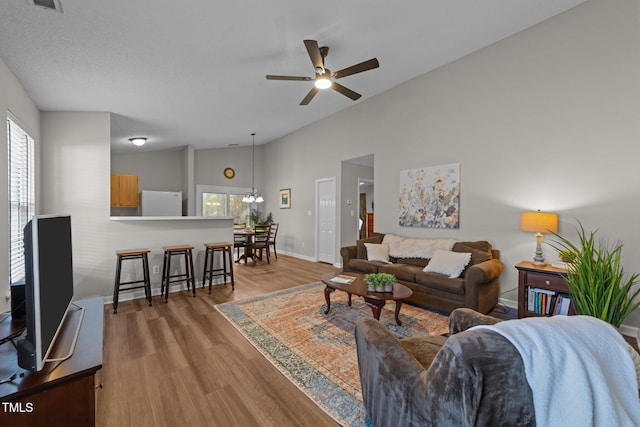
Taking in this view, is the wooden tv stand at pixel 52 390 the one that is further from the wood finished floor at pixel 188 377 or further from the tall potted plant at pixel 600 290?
the tall potted plant at pixel 600 290

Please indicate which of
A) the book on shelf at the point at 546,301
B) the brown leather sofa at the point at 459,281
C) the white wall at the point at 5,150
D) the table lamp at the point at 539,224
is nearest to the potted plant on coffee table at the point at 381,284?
the brown leather sofa at the point at 459,281

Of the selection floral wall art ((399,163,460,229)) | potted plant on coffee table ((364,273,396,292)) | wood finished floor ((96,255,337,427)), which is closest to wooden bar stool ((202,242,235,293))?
wood finished floor ((96,255,337,427))

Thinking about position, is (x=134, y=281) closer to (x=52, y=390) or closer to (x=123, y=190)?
(x=123, y=190)

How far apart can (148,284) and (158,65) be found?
2632 mm

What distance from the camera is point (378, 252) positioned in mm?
4355

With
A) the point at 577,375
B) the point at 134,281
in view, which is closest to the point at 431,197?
the point at 577,375

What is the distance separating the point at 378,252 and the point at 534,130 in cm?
254

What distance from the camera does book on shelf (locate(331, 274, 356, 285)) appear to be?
10.3 ft

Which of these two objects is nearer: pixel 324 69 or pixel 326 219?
pixel 324 69

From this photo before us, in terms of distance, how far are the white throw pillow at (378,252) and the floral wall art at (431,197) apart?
624mm

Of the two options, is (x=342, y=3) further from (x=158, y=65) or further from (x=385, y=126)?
(x=385, y=126)

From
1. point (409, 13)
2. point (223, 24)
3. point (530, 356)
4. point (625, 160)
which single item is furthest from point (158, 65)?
point (625, 160)

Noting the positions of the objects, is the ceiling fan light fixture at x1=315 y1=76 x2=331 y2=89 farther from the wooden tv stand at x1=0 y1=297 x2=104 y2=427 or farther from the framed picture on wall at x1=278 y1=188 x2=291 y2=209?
the framed picture on wall at x1=278 y1=188 x2=291 y2=209

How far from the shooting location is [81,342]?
1.29 metres
